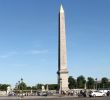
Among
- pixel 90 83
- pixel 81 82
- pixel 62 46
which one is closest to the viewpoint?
pixel 62 46

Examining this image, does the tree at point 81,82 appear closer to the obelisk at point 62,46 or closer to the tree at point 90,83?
the tree at point 90,83

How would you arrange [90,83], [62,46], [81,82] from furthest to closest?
[90,83] < [81,82] < [62,46]

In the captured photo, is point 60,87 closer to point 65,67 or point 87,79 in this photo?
point 65,67

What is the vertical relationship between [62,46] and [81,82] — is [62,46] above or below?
above

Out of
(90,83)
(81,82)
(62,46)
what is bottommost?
(90,83)

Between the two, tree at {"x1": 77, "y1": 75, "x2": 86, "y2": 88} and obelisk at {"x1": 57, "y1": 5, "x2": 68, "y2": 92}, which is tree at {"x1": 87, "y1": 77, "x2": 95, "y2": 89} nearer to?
tree at {"x1": 77, "y1": 75, "x2": 86, "y2": 88}

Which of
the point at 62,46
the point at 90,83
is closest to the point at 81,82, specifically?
the point at 90,83

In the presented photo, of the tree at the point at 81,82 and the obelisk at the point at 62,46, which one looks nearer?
the obelisk at the point at 62,46

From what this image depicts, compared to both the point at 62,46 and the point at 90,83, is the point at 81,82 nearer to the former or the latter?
the point at 90,83

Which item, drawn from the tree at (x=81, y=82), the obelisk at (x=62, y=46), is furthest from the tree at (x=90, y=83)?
the obelisk at (x=62, y=46)

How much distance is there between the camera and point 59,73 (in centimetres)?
7362

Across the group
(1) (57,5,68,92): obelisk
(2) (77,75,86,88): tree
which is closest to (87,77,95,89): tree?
(2) (77,75,86,88): tree

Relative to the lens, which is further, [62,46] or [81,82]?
[81,82]

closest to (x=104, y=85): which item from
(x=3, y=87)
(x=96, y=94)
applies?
(x=3, y=87)
